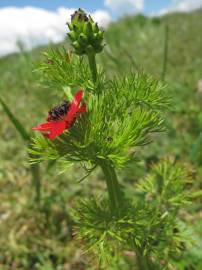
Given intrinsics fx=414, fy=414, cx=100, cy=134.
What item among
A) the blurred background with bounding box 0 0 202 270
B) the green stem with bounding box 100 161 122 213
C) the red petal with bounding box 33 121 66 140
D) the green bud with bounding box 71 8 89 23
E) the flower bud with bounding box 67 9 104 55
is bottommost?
the blurred background with bounding box 0 0 202 270

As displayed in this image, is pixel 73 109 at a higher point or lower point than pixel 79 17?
lower

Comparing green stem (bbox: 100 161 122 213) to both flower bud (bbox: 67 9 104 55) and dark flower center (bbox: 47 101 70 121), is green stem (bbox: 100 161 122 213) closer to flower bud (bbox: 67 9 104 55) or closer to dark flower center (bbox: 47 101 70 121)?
dark flower center (bbox: 47 101 70 121)

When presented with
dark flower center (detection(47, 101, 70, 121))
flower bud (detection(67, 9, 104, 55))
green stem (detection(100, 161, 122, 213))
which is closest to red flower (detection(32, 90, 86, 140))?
dark flower center (detection(47, 101, 70, 121))

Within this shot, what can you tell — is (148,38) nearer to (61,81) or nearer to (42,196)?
(42,196)

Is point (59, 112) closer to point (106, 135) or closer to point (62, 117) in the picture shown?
point (62, 117)

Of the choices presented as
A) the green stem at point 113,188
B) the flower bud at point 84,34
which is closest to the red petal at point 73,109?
the flower bud at point 84,34

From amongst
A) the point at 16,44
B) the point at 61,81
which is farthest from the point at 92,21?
the point at 16,44

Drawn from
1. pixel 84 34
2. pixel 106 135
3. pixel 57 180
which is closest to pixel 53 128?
pixel 106 135
